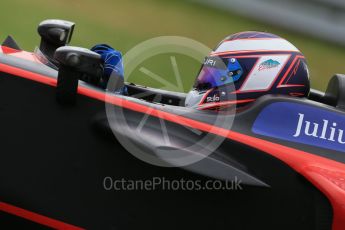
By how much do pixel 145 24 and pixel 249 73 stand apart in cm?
431

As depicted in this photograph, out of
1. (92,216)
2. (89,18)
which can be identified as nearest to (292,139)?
(92,216)

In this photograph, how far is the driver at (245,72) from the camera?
353 centimetres

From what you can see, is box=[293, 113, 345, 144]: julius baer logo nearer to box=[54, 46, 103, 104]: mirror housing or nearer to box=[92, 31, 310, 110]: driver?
box=[92, 31, 310, 110]: driver

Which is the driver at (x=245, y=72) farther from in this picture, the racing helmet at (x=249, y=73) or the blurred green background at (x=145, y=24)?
the blurred green background at (x=145, y=24)

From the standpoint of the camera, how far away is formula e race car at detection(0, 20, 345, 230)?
9.93 ft

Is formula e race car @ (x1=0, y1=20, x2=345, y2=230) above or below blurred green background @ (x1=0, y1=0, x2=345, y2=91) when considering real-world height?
above

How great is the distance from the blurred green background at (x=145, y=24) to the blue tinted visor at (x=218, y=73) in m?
3.01

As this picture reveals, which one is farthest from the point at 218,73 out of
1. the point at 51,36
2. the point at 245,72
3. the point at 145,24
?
the point at 145,24

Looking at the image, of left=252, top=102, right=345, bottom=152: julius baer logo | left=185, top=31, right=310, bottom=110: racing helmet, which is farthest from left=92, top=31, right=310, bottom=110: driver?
left=252, top=102, right=345, bottom=152: julius baer logo

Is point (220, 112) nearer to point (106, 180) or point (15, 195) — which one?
point (106, 180)

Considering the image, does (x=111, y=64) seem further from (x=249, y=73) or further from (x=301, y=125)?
(x=301, y=125)

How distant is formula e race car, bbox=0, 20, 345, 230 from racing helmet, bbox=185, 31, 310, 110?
434 mm

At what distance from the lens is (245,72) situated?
11.7 ft

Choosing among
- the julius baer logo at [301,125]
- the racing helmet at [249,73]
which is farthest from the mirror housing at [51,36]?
the julius baer logo at [301,125]
